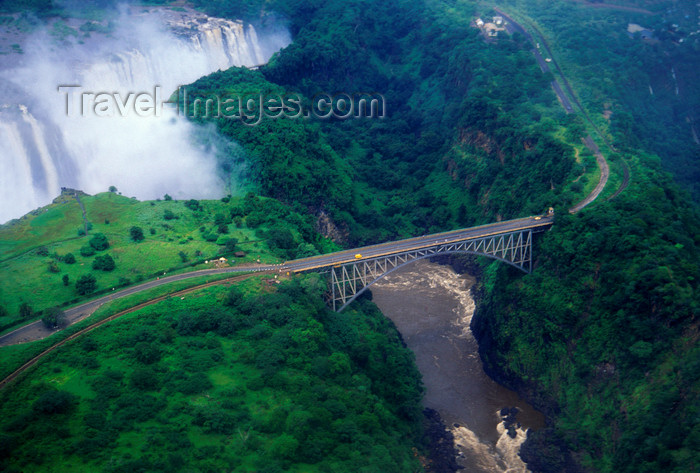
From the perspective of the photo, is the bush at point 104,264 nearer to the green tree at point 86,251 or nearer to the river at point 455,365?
the green tree at point 86,251

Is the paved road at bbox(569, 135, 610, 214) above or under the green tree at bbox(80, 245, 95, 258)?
above

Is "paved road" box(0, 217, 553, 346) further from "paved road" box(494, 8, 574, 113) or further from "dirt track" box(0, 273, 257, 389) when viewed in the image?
"paved road" box(494, 8, 574, 113)

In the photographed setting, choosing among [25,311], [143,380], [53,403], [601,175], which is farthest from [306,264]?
[601,175]

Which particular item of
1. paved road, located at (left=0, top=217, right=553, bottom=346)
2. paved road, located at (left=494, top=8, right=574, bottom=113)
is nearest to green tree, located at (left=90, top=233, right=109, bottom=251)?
paved road, located at (left=0, top=217, right=553, bottom=346)

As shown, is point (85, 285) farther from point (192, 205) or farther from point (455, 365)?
point (455, 365)

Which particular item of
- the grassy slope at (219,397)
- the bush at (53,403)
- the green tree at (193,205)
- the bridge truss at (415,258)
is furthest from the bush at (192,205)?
the bush at (53,403)

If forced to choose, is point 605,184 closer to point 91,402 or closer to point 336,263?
point 336,263

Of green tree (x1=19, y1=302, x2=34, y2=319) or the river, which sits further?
the river
